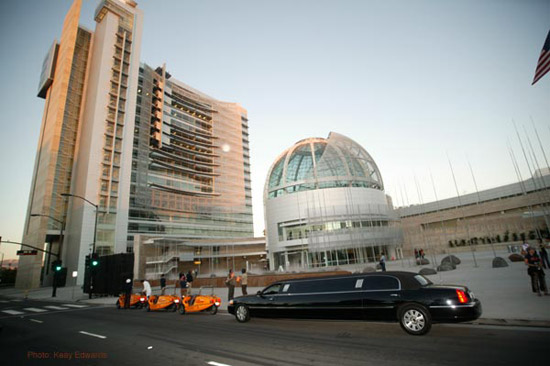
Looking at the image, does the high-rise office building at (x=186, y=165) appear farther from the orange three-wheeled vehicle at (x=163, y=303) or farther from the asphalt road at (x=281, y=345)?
the asphalt road at (x=281, y=345)

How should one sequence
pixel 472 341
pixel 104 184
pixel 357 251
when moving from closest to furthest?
pixel 472 341 → pixel 357 251 → pixel 104 184

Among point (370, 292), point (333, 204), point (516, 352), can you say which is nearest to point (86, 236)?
point (333, 204)

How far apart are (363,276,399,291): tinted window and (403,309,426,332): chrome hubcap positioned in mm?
690

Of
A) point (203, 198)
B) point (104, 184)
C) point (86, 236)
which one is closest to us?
point (86, 236)

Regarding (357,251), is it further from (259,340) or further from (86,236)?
(86,236)

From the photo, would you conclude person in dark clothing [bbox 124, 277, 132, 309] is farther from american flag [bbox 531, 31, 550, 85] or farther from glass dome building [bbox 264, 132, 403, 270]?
glass dome building [bbox 264, 132, 403, 270]

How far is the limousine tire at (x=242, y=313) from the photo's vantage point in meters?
10.1

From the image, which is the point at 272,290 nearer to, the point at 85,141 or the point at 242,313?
the point at 242,313

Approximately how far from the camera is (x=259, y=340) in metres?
7.29

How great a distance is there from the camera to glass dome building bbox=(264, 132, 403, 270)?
41.2 m

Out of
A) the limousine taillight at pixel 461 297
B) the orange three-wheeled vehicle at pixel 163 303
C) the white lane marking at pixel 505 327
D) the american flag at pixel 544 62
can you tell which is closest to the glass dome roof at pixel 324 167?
the american flag at pixel 544 62

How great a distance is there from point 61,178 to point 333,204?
50575 millimetres

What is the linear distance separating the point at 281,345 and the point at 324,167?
4342 cm

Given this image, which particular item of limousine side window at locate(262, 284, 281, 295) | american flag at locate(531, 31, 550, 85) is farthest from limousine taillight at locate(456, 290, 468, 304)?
american flag at locate(531, 31, 550, 85)
